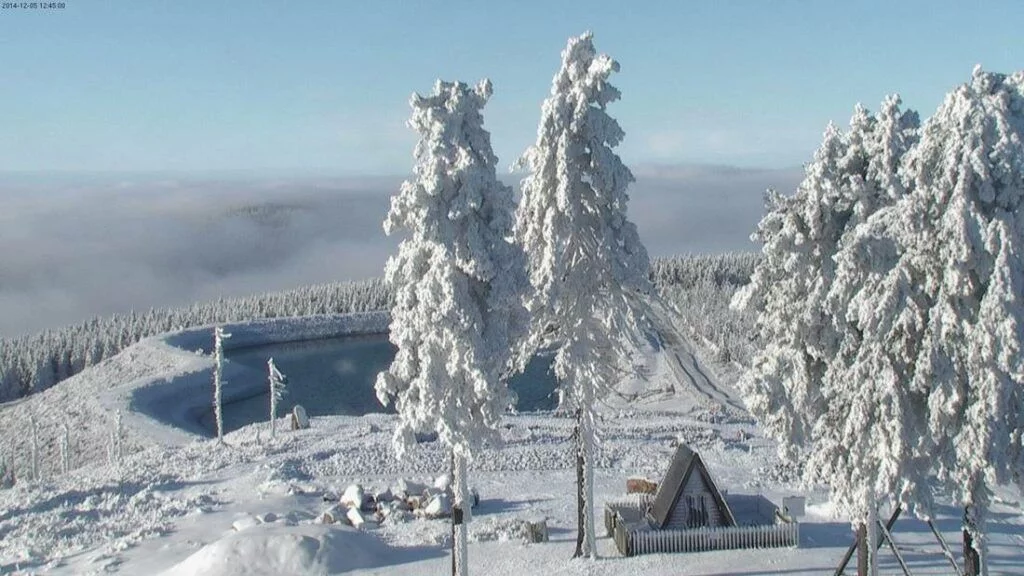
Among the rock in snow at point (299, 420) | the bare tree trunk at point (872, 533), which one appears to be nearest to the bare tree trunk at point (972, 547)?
the bare tree trunk at point (872, 533)

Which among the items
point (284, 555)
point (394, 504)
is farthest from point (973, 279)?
point (394, 504)

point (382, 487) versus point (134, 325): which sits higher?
point (382, 487)

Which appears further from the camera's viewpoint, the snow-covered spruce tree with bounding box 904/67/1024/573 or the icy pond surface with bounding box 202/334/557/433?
the icy pond surface with bounding box 202/334/557/433

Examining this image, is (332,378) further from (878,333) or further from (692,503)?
(878,333)

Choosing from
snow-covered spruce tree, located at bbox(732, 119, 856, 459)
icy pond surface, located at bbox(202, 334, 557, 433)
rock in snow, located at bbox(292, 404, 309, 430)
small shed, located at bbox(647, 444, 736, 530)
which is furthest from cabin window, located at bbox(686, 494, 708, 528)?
rock in snow, located at bbox(292, 404, 309, 430)

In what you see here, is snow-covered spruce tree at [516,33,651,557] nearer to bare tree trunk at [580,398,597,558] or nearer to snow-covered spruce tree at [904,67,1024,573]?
bare tree trunk at [580,398,597,558]

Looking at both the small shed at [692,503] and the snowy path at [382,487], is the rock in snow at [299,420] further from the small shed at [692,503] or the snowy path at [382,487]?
the small shed at [692,503]
